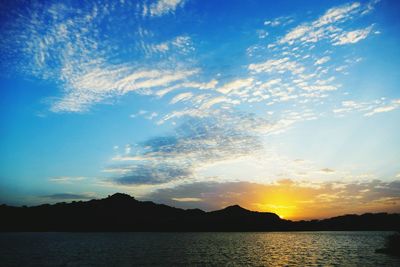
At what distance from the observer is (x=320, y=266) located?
62.5 m

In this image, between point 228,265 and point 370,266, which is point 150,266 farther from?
point 370,266

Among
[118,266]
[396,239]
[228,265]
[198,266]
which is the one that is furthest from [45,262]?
[396,239]

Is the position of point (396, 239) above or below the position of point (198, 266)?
above

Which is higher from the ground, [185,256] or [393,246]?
[393,246]

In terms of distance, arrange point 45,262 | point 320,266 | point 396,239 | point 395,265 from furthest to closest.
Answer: point 396,239 → point 45,262 → point 320,266 → point 395,265

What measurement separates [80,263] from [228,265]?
30.5 meters

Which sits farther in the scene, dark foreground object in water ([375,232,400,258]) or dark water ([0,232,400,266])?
dark foreground object in water ([375,232,400,258])

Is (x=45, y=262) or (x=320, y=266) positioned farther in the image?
(x=45, y=262)

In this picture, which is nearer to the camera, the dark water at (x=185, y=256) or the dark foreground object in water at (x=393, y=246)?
the dark water at (x=185, y=256)

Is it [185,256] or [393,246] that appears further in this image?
[393,246]

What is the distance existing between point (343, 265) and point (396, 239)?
27349 millimetres

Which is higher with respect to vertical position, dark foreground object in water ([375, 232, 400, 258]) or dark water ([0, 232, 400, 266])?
dark foreground object in water ([375, 232, 400, 258])

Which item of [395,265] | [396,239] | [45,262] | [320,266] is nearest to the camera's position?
[395,265]

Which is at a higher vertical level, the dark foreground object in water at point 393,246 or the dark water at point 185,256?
the dark foreground object in water at point 393,246
